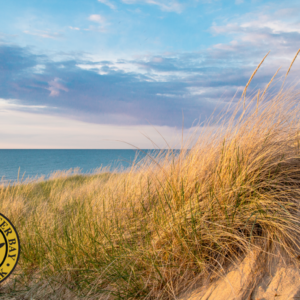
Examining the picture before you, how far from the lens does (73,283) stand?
236 centimetres

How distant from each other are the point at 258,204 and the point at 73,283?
6.62ft

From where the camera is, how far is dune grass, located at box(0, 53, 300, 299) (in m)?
1.98

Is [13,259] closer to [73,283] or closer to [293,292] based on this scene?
[73,283]

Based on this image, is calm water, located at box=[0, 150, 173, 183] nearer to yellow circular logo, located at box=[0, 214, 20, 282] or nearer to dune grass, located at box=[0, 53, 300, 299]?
dune grass, located at box=[0, 53, 300, 299]

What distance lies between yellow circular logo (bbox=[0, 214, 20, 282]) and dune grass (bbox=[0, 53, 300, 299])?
0.21m

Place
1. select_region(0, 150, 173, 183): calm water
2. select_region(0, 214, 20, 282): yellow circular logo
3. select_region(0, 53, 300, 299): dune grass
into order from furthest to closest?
1. select_region(0, 150, 173, 183): calm water
2. select_region(0, 214, 20, 282): yellow circular logo
3. select_region(0, 53, 300, 299): dune grass

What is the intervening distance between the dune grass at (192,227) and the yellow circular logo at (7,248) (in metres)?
0.21

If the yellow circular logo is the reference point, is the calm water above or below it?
below

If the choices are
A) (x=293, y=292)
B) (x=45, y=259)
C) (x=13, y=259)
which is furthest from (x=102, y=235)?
(x=293, y=292)

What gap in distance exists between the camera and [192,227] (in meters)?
2.04

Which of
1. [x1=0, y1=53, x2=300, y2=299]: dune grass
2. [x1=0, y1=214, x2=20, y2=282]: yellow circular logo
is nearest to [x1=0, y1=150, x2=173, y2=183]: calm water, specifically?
[x1=0, y1=53, x2=300, y2=299]: dune grass

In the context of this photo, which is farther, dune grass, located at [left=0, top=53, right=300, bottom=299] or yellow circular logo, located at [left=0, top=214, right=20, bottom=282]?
yellow circular logo, located at [left=0, top=214, right=20, bottom=282]

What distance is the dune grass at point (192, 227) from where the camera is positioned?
198 centimetres

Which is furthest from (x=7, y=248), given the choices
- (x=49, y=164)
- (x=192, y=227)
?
(x=49, y=164)
